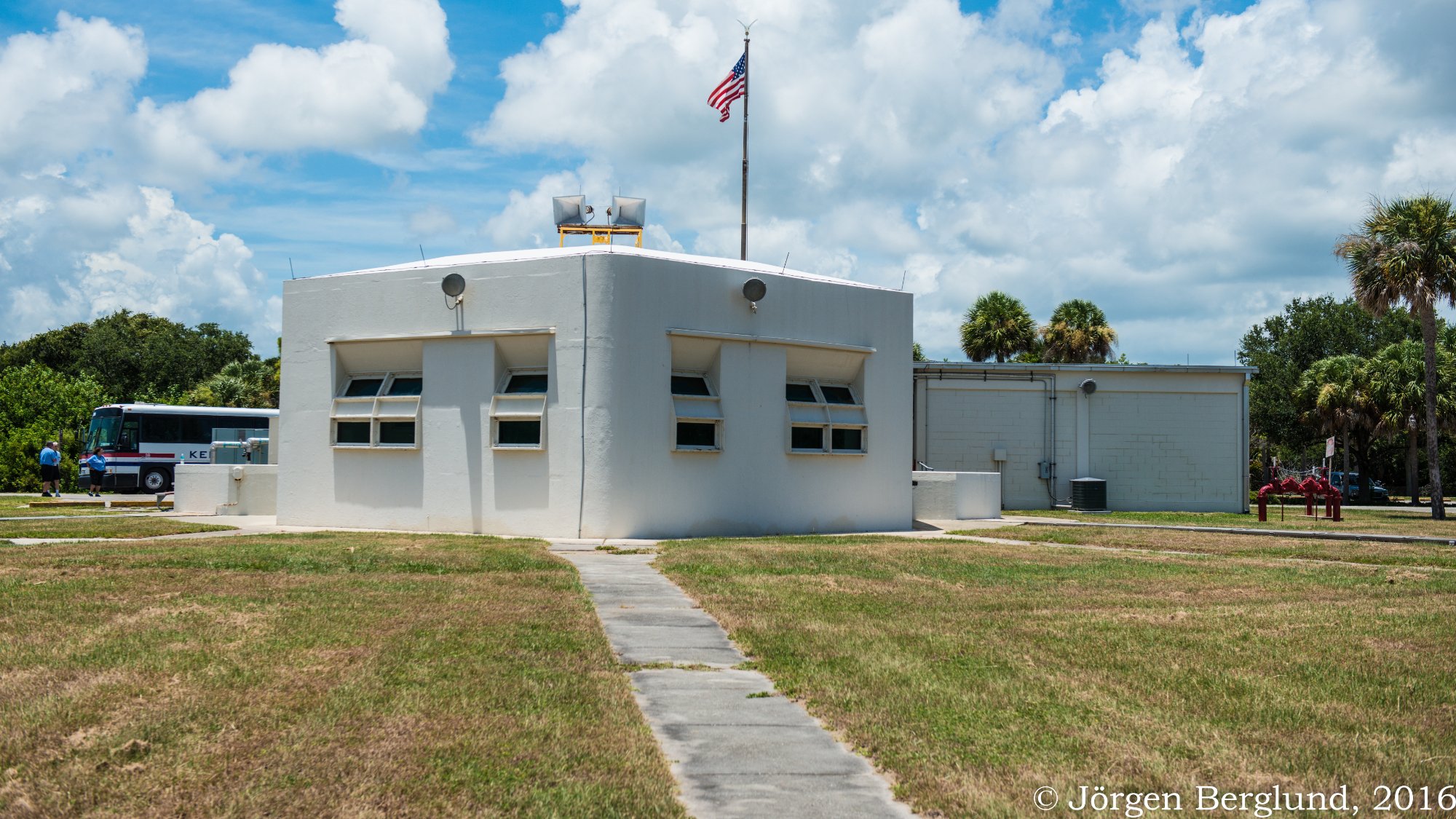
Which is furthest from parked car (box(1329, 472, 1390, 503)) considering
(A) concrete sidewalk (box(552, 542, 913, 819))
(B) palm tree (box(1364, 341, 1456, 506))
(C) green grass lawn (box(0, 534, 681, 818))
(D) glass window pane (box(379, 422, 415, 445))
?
(C) green grass lawn (box(0, 534, 681, 818))

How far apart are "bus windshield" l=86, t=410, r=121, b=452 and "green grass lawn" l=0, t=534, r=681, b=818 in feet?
99.9

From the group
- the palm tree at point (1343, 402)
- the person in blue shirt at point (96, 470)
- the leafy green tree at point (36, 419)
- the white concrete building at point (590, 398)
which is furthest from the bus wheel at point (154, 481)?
the palm tree at point (1343, 402)

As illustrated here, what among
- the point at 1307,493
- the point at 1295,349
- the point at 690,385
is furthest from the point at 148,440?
the point at 1295,349

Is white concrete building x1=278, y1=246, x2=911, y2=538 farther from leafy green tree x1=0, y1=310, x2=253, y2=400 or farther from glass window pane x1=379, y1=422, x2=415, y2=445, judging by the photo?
leafy green tree x1=0, y1=310, x2=253, y2=400

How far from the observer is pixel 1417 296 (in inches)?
1223

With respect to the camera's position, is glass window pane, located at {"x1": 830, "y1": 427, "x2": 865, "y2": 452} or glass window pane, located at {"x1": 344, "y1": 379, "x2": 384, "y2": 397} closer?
glass window pane, located at {"x1": 344, "y1": 379, "x2": 384, "y2": 397}

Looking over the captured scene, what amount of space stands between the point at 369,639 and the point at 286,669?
3.84 ft

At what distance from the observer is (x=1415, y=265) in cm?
3097

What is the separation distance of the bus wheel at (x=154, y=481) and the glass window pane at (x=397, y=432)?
74.8ft

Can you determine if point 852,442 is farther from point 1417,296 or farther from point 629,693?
point 1417,296

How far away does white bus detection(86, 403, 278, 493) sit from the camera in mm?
38312

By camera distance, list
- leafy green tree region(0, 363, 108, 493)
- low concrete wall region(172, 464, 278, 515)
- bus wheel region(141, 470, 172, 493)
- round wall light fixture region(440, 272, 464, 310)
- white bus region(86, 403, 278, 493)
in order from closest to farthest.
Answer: round wall light fixture region(440, 272, 464, 310)
low concrete wall region(172, 464, 278, 515)
white bus region(86, 403, 278, 493)
bus wheel region(141, 470, 172, 493)
leafy green tree region(0, 363, 108, 493)

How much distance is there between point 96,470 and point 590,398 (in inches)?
972

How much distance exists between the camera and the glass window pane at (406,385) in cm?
2047
